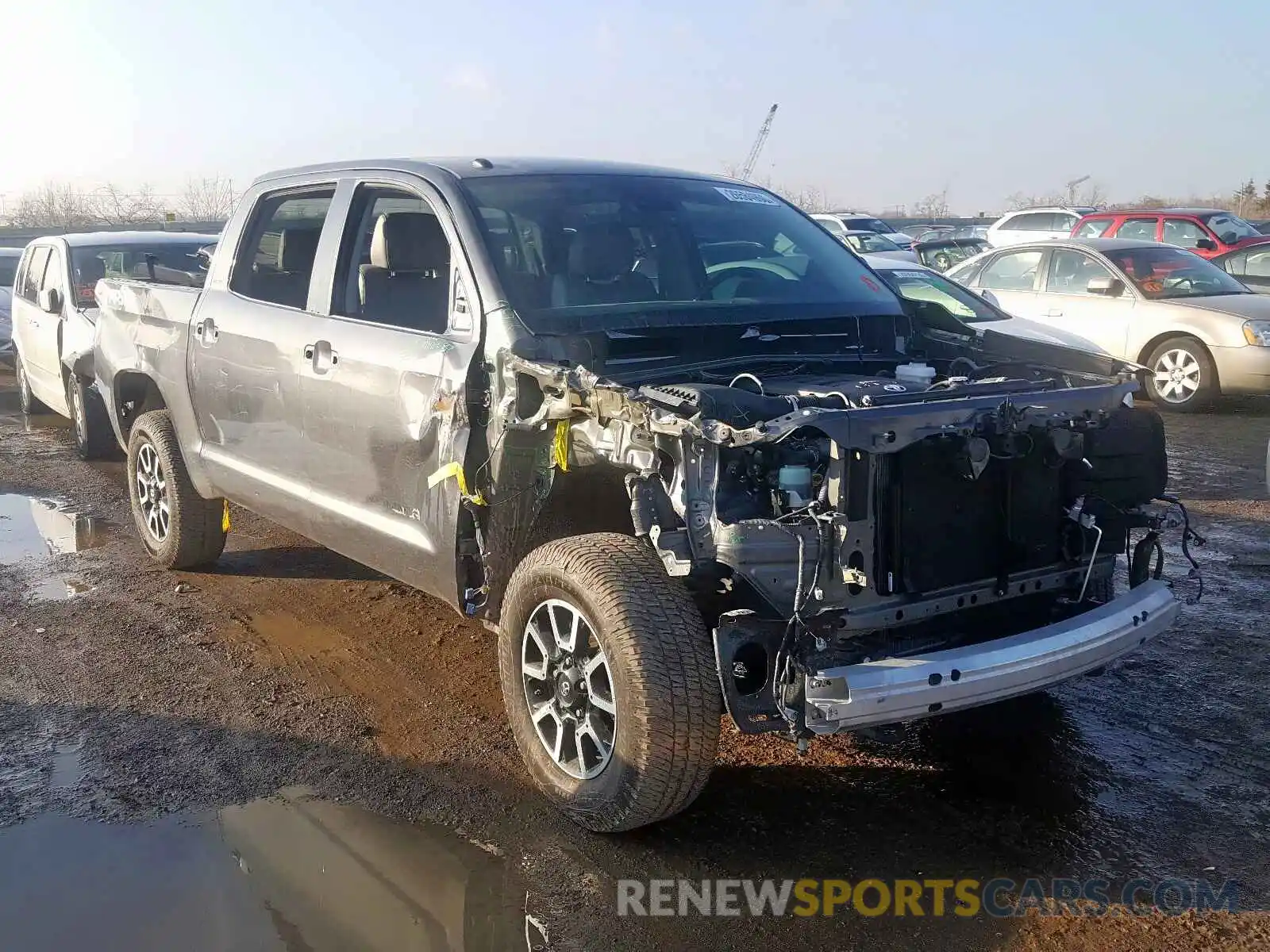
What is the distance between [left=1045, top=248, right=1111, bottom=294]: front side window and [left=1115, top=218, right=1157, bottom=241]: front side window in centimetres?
583

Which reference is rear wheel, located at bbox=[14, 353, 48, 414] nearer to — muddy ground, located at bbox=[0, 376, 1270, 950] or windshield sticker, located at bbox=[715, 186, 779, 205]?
muddy ground, located at bbox=[0, 376, 1270, 950]

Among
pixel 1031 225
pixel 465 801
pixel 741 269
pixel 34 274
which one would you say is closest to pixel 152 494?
pixel 465 801

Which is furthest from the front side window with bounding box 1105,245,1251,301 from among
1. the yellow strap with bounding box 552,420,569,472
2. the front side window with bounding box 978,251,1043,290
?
the yellow strap with bounding box 552,420,569,472

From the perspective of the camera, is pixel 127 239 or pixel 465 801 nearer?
pixel 465 801

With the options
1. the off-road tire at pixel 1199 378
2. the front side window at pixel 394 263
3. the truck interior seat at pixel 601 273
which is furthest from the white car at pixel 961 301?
the front side window at pixel 394 263

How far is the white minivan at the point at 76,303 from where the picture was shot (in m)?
9.15

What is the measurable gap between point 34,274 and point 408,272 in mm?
7601

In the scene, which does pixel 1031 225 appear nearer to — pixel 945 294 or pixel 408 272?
pixel 945 294

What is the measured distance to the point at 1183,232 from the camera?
675 inches

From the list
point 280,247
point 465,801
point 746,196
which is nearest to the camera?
point 465,801

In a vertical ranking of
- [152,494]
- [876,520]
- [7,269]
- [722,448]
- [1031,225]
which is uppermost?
[1031,225]

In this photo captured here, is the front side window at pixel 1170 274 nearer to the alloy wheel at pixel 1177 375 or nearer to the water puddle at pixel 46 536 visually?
the alloy wheel at pixel 1177 375

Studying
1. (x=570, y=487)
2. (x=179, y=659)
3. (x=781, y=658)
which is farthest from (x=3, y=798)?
(x=781, y=658)

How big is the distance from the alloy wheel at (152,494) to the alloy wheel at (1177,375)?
8939mm
